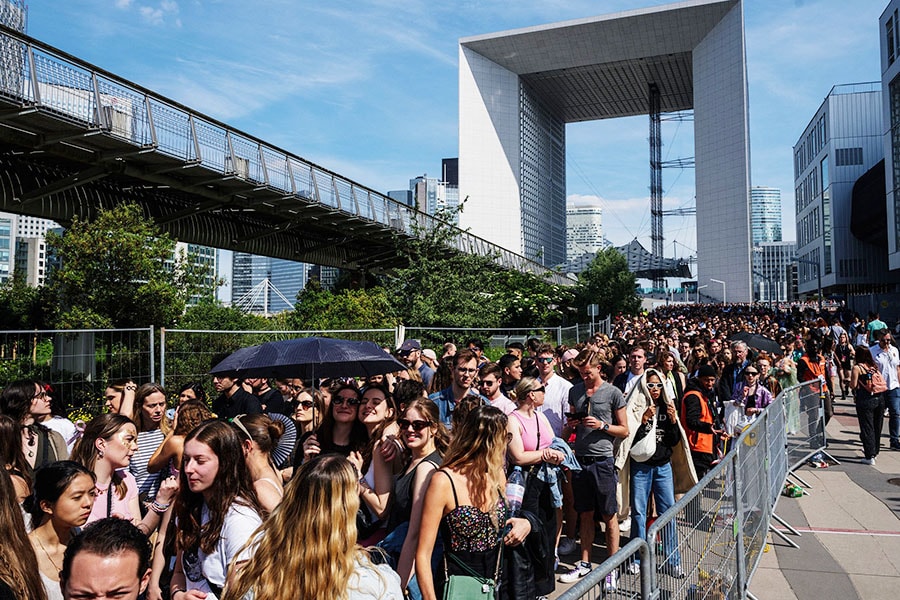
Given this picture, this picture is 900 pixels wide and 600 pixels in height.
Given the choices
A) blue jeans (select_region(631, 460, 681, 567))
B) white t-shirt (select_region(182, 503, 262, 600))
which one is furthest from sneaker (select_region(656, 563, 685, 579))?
blue jeans (select_region(631, 460, 681, 567))

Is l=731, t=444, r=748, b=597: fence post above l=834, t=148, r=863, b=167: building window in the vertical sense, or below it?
below

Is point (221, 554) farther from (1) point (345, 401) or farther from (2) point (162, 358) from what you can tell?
(2) point (162, 358)

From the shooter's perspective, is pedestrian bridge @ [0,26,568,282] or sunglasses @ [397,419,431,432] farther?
pedestrian bridge @ [0,26,568,282]

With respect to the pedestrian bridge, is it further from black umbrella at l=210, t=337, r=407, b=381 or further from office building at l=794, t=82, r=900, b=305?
office building at l=794, t=82, r=900, b=305

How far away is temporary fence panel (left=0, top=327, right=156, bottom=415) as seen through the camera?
9.21 meters

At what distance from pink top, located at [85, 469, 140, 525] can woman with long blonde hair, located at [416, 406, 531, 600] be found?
201 centimetres

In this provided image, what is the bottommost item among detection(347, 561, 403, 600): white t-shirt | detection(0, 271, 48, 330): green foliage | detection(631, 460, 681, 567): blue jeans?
detection(631, 460, 681, 567): blue jeans

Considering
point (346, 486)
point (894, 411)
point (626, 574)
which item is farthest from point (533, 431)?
point (894, 411)

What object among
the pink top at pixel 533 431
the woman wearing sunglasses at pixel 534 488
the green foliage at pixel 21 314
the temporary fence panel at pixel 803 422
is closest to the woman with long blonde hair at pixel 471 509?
the woman wearing sunglasses at pixel 534 488

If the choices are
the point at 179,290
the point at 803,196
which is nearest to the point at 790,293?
the point at 803,196

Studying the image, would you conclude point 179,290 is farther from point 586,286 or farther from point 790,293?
point 790,293

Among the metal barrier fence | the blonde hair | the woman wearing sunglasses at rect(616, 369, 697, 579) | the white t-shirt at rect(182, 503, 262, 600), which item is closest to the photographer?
the blonde hair

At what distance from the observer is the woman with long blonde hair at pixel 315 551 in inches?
101

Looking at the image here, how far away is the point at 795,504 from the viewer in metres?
8.39
